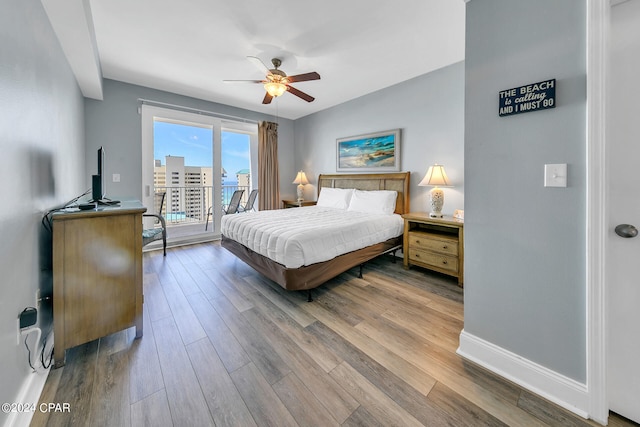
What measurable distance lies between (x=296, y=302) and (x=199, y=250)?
2.50 metres

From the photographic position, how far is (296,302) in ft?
7.48

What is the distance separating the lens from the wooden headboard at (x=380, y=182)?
3609 mm

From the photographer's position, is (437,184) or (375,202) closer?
(437,184)

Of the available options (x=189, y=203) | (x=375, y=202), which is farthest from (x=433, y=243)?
(x=189, y=203)

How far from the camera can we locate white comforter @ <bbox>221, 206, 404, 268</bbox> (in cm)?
220

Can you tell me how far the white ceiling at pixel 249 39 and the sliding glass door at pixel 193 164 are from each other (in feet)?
2.41

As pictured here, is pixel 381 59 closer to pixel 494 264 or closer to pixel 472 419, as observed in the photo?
pixel 494 264

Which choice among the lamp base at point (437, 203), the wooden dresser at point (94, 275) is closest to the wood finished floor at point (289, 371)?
the wooden dresser at point (94, 275)

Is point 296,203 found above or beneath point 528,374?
above

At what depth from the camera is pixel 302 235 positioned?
224 cm

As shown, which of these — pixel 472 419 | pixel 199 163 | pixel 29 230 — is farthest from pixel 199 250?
pixel 472 419

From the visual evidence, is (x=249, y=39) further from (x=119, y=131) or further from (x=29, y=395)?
(x=29, y=395)

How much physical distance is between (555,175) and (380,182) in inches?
108

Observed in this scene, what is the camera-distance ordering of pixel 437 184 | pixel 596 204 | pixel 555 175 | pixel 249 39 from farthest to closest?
pixel 437 184, pixel 249 39, pixel 555 175, pixel 596 204
